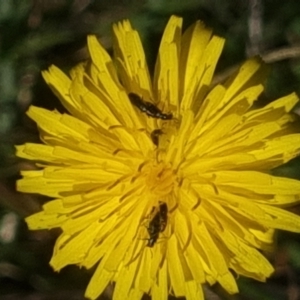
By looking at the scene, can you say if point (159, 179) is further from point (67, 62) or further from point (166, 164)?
point (67, 62)

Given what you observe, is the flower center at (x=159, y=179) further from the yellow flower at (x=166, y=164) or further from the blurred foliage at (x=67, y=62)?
the blurred foliage at (x=67, y=62)

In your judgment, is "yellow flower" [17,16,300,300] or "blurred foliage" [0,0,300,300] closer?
"yellow flower" [17,16,300,300]

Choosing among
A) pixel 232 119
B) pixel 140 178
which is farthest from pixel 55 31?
pixel 232 119

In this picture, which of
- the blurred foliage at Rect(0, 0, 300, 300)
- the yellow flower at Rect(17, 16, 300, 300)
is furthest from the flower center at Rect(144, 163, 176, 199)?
the blurred foliage at Rect(0, 0, 300, 300)

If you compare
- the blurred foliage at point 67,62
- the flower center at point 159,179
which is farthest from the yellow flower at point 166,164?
the blurred foliage at point 67,62

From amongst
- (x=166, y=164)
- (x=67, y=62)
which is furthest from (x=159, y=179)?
(x=67, y=62)

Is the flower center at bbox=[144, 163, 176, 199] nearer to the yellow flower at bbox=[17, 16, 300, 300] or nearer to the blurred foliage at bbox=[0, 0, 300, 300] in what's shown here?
the yellow flower at bbox=[17, 16, 300, 300]
